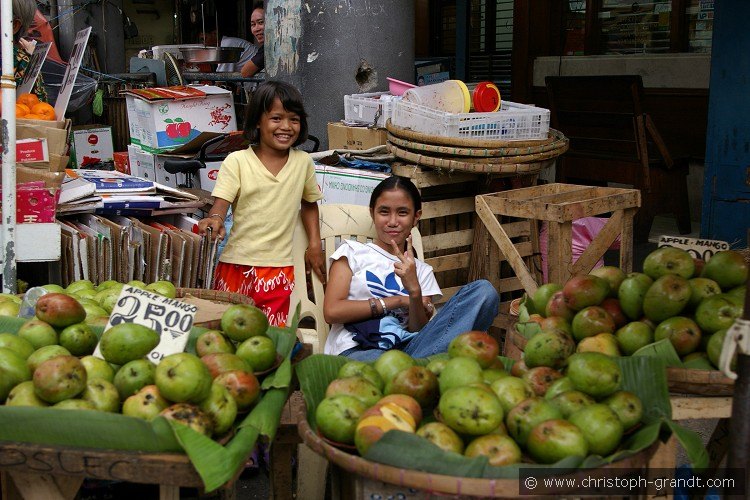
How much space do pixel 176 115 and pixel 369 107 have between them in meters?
1.64

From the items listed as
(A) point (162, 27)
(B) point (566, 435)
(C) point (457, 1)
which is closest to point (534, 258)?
(B) point (566, 435)

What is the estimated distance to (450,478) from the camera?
5.71ft

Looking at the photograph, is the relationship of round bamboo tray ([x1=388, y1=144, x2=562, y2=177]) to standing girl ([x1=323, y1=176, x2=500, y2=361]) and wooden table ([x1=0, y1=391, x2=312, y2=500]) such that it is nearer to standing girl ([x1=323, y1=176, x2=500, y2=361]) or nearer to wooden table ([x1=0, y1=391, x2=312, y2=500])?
standing girl ([x1=323, y1=176, x2=500, y2=361])

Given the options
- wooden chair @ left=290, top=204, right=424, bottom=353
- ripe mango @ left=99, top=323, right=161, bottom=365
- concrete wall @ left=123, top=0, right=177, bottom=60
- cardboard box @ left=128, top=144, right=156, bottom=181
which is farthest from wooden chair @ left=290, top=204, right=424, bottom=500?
concrete wall @ left=123, top=0, right=177, bottom=60

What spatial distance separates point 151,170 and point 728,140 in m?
3.90

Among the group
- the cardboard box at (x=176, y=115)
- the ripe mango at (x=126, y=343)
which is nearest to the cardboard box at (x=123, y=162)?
the cardboard box at (x=176, y=115)

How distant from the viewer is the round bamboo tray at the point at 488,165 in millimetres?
4129

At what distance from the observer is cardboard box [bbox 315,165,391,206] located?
440 cm

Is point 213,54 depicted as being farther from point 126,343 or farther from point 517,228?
point 126,343

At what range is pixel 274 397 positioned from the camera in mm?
2256

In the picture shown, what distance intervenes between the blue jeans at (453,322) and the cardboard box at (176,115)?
10.3 ft

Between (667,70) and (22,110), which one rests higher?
(667,70)

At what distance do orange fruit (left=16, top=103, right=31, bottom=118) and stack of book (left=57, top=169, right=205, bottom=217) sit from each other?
1.23 ft

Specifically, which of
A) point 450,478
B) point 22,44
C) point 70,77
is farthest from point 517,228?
point 22,44
